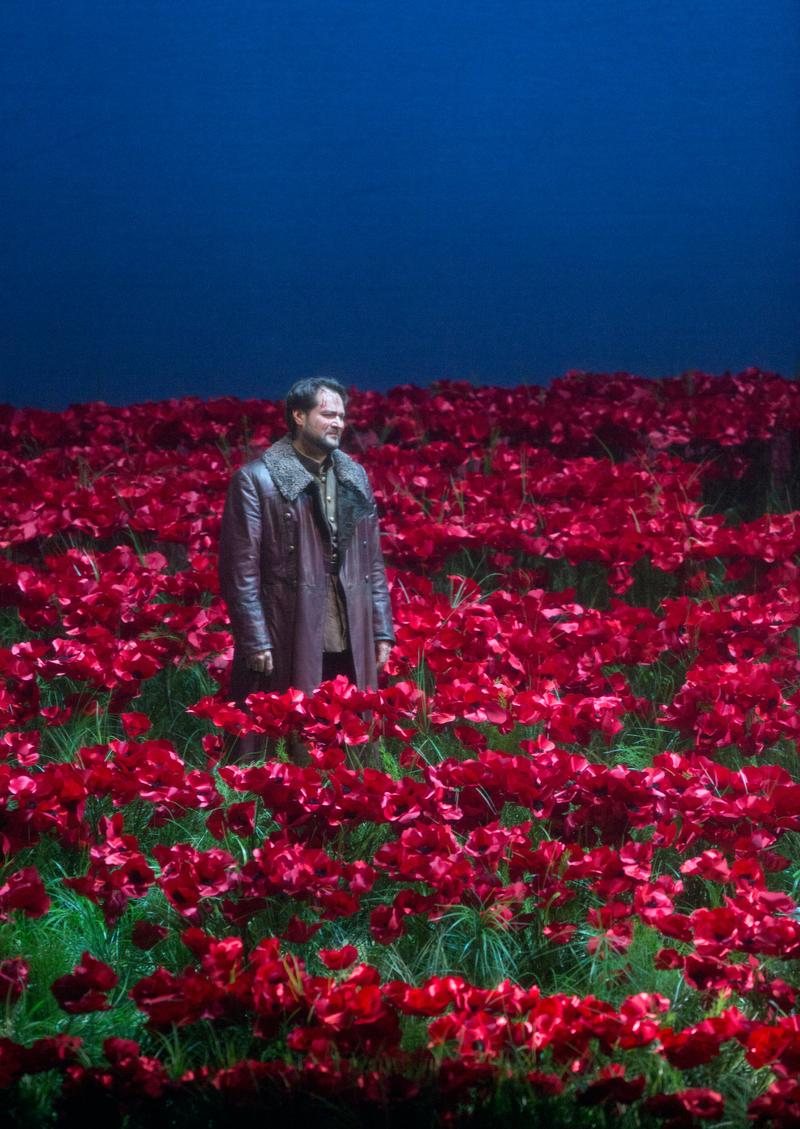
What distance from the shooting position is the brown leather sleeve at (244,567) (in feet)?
9.58

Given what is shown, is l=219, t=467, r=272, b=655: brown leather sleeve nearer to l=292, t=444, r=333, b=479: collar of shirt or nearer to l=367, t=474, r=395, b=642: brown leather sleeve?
l=292, t=444, r=333, b=479: collar of shirt

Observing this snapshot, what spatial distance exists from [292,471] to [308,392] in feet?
0.60

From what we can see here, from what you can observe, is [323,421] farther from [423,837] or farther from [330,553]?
[423,837]

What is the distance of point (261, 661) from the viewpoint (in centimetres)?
293

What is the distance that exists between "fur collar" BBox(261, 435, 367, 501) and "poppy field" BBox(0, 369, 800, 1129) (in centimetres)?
45

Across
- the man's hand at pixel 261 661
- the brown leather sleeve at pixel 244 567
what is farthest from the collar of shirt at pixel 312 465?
the man's hand at pixel 261 661

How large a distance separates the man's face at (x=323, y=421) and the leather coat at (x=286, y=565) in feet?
0.23

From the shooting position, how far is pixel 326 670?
315 cm

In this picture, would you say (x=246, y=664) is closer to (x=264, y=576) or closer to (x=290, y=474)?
(x=264, y=576)

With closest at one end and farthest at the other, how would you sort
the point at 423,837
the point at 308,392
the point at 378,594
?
the point at 423,837, the point at 308,392, the point at 378,594

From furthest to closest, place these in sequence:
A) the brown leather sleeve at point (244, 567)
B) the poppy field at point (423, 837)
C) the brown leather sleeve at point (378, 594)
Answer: the brown leather sleeve at point (378, 594) < the brown leather sleeve at point (244, 567) < the poppy field at point (423, 837)

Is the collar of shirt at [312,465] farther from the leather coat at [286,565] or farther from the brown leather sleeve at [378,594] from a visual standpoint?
the brown leather sleeve at [378,594]

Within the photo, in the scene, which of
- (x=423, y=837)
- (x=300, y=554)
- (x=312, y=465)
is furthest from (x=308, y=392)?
(x=423, y=837)

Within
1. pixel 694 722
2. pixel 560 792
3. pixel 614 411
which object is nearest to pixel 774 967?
pixel 560 792
